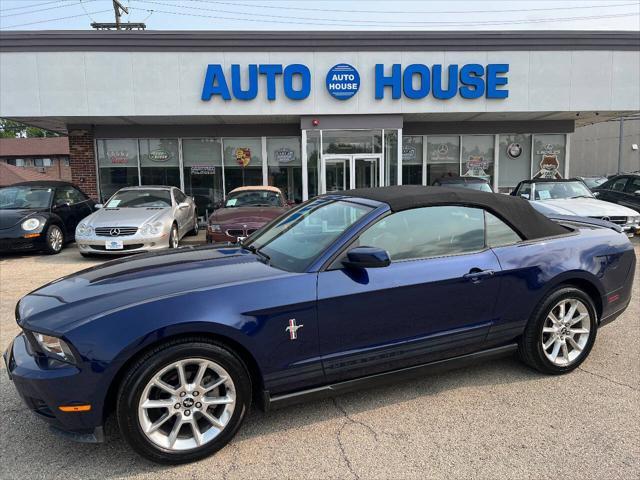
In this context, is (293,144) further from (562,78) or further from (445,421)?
(445,421)

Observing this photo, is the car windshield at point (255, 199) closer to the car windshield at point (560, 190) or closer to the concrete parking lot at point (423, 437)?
the car windshield at point (560, 190)

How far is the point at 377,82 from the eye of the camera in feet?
42.5

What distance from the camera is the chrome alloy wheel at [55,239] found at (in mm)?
9570

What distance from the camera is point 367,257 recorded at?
2.80 meters

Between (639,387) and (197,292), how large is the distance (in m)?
3.33

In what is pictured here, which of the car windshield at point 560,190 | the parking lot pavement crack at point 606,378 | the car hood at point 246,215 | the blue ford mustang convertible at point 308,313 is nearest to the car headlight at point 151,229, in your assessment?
the car hood at point 246,215

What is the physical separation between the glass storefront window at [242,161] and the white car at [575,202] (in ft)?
26.9

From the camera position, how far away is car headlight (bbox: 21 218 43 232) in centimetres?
910

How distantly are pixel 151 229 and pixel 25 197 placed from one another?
11.3ft

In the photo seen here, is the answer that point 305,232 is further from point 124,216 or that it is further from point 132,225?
point 124,216

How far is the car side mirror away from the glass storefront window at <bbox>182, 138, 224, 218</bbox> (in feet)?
41.9

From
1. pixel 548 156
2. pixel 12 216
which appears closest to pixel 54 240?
pixel 12 216

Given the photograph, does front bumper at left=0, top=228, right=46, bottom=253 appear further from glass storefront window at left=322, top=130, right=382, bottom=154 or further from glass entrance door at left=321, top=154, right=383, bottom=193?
glass storefront window at left=322, top=130, right=382, bottom=154

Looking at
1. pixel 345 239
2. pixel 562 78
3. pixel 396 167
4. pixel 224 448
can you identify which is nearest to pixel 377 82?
pixel 396 167
